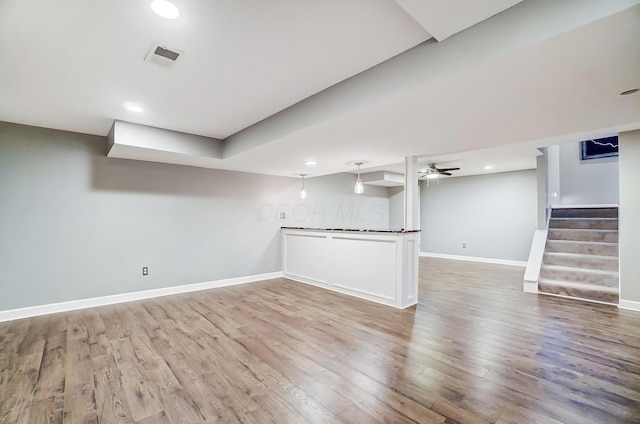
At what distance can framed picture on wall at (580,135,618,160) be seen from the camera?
6.38 metres

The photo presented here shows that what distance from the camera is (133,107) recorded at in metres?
2.95

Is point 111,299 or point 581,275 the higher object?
point 581,275

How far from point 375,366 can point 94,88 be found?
350 cm

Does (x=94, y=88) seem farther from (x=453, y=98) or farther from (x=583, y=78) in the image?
(x=583, y=78)

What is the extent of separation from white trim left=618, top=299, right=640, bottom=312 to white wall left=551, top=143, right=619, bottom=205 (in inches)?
127

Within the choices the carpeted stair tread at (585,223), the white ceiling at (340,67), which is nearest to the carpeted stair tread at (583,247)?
the carpeted stair tread at (585,223)

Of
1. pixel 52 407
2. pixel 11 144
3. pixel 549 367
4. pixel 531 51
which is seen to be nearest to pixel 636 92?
pixel 531 51

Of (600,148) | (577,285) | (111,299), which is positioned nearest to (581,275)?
(577,285)

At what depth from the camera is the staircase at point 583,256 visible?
422cm

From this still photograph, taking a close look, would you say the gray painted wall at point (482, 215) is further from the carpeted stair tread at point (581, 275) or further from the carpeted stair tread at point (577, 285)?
the carpeted stair tread at point (577, 285)

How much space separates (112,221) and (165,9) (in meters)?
3.58

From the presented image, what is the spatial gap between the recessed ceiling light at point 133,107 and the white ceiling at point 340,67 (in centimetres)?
7

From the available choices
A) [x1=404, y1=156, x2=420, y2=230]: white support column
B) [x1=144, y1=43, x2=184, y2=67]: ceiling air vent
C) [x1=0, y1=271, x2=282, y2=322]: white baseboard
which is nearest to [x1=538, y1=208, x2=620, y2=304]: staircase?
[x1=404, y1=156, x2=420, y2=230]: white support column

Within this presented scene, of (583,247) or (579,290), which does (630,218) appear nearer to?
(579,290)
